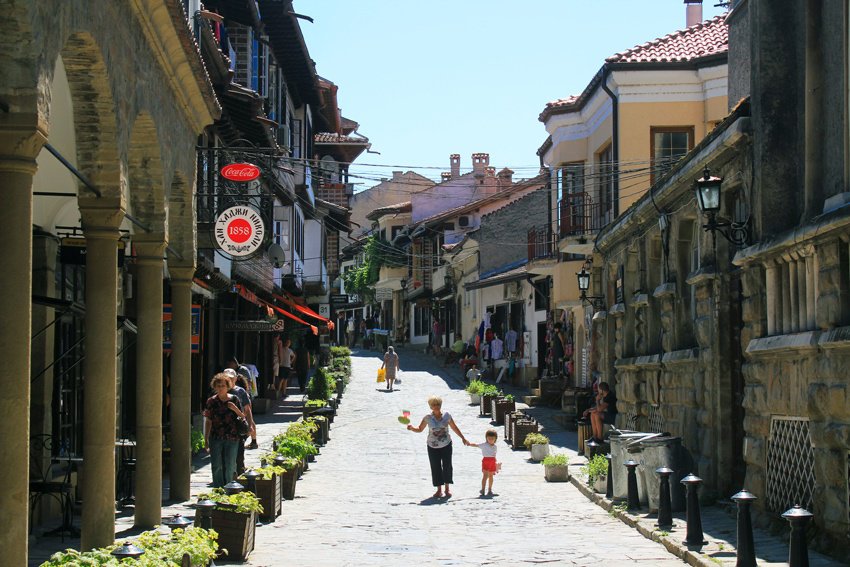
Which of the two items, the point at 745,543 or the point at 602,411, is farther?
the point at 602,411

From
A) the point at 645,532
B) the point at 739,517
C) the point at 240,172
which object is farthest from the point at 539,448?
the point at 739,517

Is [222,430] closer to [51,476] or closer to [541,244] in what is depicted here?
[51,476]

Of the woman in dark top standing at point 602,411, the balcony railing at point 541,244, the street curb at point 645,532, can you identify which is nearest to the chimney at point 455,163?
the balcony railing at point 541,244

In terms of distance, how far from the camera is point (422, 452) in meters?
24.3

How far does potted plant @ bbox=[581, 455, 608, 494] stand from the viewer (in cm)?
1703

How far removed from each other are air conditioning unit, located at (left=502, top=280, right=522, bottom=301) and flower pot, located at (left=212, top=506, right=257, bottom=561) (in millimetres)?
33398

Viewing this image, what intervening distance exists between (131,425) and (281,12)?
14.0 m

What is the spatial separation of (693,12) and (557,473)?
19.8 meters

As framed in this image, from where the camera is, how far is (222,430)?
49.0 ft

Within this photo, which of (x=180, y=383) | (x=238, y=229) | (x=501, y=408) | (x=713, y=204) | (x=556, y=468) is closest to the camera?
(x=713, y=204)

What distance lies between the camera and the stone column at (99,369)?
10.3 m

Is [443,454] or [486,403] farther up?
[486,403]

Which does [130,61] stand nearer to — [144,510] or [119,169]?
[119,169]

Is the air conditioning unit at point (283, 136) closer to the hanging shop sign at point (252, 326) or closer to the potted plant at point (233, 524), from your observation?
the hanging shop sign at point (252, 326)
